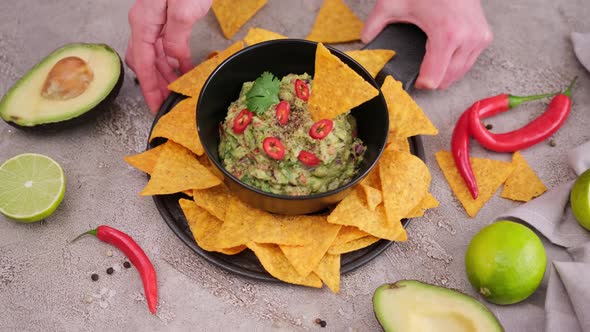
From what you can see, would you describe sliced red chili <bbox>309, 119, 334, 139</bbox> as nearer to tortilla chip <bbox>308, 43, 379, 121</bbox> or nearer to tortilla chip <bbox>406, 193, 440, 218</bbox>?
tortilla chip <bbox>308, 43, 379, 121</bbox>

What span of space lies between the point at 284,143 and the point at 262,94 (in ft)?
0.73

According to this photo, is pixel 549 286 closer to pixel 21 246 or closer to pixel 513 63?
pixel 513 63

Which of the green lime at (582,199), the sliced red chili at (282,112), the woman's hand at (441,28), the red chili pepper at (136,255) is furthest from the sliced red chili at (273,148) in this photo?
the green lime at (582,199)

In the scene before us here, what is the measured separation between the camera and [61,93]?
267 cm

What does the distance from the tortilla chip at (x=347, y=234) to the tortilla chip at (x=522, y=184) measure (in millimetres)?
752

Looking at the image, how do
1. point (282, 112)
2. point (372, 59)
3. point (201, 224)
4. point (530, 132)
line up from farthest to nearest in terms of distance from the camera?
1. point (530, 132)
2. point (372, 59)
3. point (201, 224)
4. point (282, 112)

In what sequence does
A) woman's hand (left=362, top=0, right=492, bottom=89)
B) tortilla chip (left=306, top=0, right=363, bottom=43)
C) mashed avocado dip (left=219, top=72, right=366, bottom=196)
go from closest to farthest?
mashed avocado dip (left=219, top=72, right=366, bottom=196) → woman's hand (left=362, top=0, right=492, bottom=89) → tortilla chip (left=306, top=0, right=363, bottom=43)

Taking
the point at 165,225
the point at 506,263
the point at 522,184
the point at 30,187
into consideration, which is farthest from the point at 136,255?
the point at 522,184

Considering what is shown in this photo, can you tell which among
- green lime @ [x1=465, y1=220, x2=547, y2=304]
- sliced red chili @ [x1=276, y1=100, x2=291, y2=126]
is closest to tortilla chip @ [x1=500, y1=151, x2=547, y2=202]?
green lime @ [x1=465, y1=220, x2=547, y2=304]

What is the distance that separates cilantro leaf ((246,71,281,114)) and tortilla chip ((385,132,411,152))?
541mm

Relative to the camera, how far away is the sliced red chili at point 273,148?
7.75 ft

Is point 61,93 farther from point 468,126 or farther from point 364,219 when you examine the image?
point 468,126

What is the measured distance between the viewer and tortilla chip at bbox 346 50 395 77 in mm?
2754

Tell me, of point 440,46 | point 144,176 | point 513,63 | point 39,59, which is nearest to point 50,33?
point 39,59
